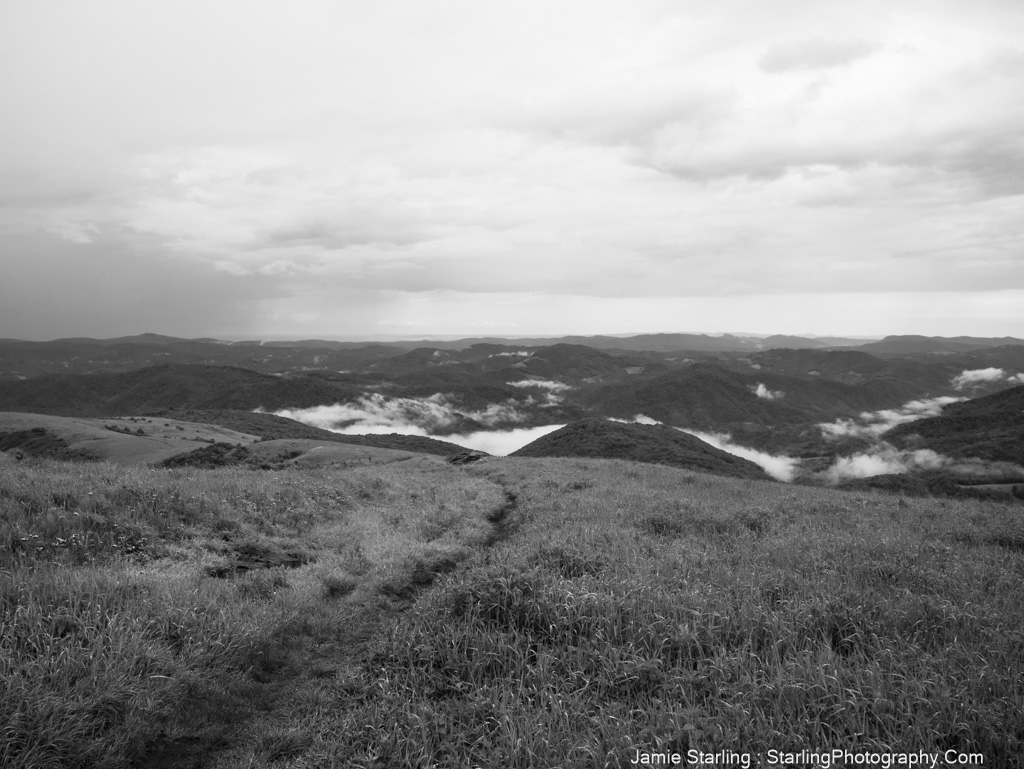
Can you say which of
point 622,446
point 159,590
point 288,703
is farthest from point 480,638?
point 622,446

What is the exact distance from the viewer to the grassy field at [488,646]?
459 centimetres

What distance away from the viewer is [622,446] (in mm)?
77062

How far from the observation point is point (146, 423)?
5200 centimetres

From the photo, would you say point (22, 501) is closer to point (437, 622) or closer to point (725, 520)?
point (437, 622)

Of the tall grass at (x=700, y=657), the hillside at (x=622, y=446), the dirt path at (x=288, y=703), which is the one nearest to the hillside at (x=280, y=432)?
the hillside at (x=622, y=446)

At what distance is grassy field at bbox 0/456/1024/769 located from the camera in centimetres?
459

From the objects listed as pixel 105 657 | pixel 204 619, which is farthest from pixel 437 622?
pixel 105 657

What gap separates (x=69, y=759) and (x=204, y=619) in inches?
87.0

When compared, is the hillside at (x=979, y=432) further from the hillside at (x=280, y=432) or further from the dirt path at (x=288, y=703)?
the dirt path at (x=288, y=703)

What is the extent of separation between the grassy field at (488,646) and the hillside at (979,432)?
169 metres

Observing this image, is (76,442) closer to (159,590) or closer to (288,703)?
(159,590)

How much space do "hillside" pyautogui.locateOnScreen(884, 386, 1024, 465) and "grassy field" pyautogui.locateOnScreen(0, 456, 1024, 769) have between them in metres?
169

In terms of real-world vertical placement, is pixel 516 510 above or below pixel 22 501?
below

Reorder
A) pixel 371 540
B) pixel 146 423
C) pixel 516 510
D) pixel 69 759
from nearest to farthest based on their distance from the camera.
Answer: pixel 69 759 → pixel 371 540 → pixel 516 510 → pixel 146 423
